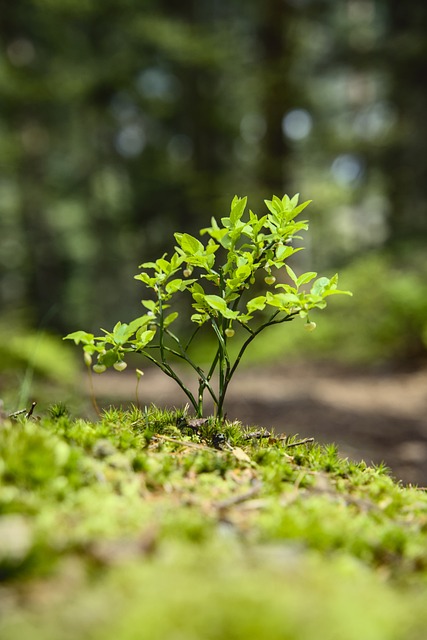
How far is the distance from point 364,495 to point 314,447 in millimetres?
413

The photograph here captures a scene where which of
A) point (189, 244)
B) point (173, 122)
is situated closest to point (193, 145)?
point (173, 122)

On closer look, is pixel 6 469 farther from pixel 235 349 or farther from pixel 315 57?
pixel 315 57

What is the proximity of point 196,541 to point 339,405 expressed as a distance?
5.48m

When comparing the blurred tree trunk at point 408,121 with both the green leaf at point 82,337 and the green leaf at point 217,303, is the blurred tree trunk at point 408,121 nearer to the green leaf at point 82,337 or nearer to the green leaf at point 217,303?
the green leaf at point 217,303

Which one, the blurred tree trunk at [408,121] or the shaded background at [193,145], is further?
the blurred tree trunk at [408,121]

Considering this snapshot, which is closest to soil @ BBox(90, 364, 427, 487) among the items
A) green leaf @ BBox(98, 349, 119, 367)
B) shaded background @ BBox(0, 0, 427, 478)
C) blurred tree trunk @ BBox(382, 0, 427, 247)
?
shaded background @ BBox(0, 0, 427, 478)

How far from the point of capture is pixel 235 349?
10.1m

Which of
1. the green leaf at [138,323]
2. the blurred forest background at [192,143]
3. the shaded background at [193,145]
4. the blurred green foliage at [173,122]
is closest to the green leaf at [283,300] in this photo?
the green leaf at [138,323]

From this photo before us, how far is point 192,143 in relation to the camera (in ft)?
45.0

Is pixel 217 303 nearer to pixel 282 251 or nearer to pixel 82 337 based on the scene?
pixel 282 251

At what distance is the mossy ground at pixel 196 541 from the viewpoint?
29.9 inches

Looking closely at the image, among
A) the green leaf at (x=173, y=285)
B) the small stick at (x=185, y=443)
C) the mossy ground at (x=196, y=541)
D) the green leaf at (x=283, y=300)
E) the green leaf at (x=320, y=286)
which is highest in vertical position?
the green leaf at (x=173, y=285)

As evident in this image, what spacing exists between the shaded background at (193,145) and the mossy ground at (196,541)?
4320mm

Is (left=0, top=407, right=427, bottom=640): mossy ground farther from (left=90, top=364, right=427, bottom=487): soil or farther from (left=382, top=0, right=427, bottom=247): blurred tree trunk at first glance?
(left=382, top=0, right=427, bottom=247): blurred tree trunk
